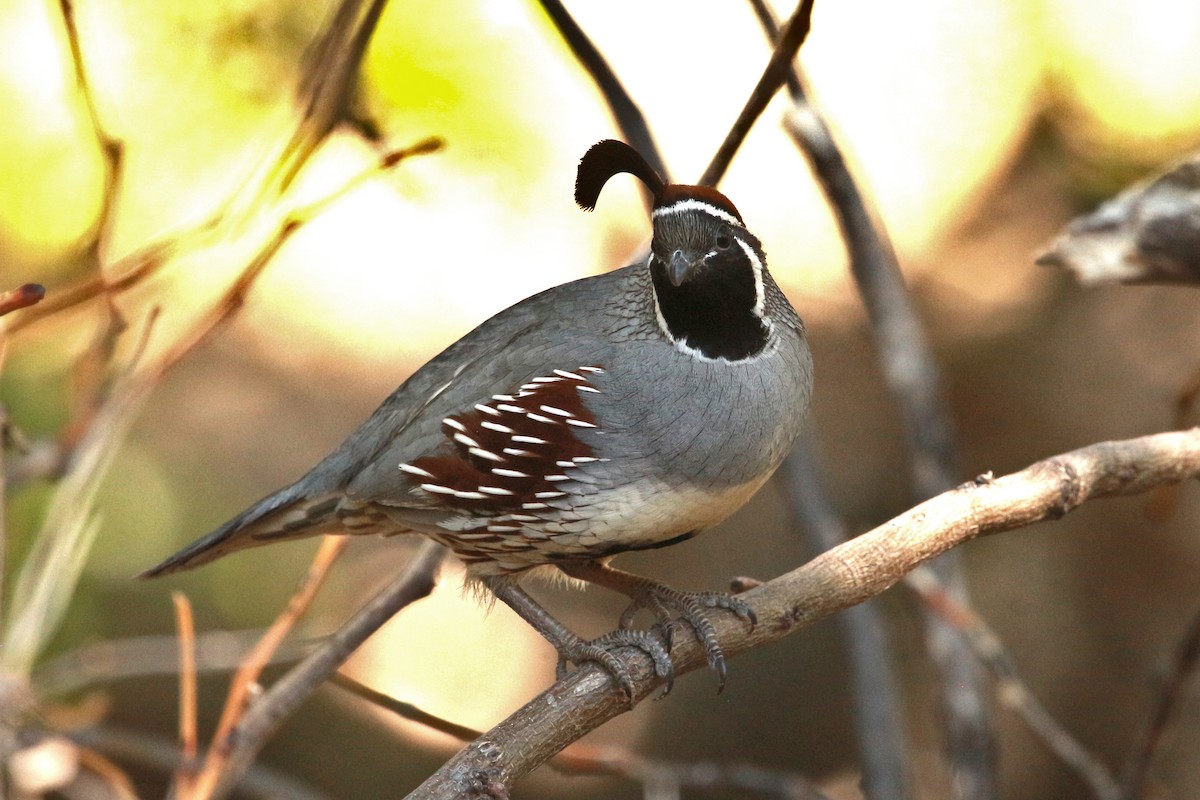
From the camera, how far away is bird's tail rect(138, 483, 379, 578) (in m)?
3.18

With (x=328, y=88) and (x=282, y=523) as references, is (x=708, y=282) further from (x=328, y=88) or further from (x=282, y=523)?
(x=282, y=523)

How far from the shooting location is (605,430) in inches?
115

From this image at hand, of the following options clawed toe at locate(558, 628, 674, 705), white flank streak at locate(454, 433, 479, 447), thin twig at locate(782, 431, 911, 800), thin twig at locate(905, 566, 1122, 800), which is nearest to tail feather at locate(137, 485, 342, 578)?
white flank streak at locate(454, 433, 479, 447)

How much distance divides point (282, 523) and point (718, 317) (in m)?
1.27

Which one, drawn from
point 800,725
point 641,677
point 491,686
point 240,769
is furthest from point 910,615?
point 240,769

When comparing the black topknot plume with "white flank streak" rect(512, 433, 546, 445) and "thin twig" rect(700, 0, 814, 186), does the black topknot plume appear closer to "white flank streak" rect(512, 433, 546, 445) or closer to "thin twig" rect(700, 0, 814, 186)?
"thin twig" rect(700, 0, 814, 186)

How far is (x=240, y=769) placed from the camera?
106 inches

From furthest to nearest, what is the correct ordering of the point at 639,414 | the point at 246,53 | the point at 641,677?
1. the point at 246,53
2. the point at 639,414
3. the point at 641,677

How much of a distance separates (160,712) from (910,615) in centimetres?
338

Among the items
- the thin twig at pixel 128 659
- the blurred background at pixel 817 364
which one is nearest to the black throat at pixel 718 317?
the thin twig at pixel 128 659

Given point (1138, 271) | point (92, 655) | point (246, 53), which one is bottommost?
point (92, 655)

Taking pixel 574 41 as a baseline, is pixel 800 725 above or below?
below

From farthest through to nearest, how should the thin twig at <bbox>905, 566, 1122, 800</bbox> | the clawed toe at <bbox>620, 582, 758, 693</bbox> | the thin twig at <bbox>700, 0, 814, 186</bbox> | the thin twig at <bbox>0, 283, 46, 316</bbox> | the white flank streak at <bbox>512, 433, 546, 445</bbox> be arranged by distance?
the thin twig at <bbox>905, 566, 1122, 800</bbox>, the white flank streak at <bbox>512, 433, 546, 445</bbox>, the clawed toe at <bbox>620, 582, 758, 693</bbox>, the thin twig at <bbox>700, 0, 814, 186</bbox>, the thin twig at <bbox>0, 283, 46, 316</bbox>

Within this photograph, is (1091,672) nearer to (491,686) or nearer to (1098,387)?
(1098,387)
